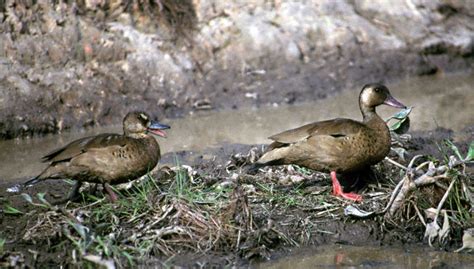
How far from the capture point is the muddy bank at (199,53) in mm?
11211

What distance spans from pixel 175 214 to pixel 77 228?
0.82 metres

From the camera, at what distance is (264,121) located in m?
11.2

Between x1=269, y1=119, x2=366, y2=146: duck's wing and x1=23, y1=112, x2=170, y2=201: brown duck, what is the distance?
110 centimetres

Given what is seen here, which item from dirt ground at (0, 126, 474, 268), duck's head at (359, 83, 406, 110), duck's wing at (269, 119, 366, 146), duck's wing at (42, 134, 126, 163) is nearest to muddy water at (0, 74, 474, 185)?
duck's wing at (42, 134, 126, 163)

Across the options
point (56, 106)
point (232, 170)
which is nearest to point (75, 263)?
point (232, 170)

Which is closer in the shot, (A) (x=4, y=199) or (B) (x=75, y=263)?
(B) (x=75, y=263)

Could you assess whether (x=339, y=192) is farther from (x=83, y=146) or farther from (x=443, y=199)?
(x=83, y=146)

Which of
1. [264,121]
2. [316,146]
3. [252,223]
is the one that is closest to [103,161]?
[252,223]

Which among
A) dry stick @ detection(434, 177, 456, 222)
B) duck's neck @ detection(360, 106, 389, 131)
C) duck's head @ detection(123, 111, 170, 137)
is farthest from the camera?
duck's head @ detection(123, 111, 170, 137)

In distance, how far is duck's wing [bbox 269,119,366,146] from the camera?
7.83 m

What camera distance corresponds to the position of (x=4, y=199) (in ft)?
25.6

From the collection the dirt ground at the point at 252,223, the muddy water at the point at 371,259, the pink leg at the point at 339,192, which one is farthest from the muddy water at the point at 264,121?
the muddy water at the point at 371,259

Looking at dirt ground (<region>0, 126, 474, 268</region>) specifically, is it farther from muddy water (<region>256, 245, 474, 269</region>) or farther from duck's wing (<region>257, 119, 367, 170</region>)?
duck's wing (<region>257, 119, 367, 170</region>)

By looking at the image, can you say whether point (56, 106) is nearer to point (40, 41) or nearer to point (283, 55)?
point (40, 41)
